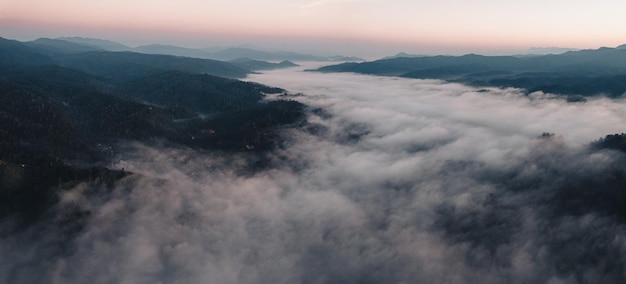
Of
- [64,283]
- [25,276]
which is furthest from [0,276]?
[64,283]

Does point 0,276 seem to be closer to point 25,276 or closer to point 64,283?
point 25,276
